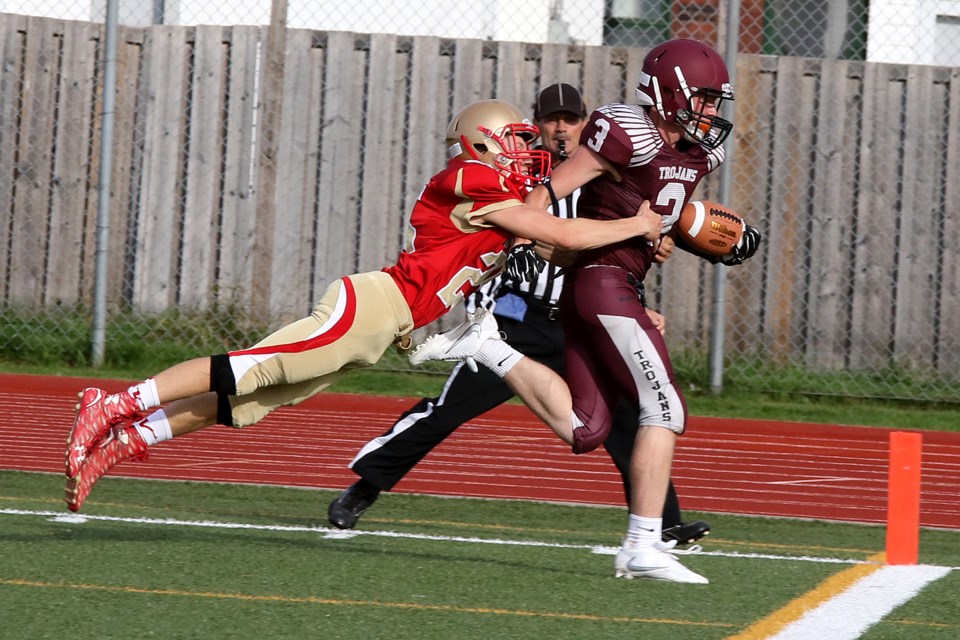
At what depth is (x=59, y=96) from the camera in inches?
484

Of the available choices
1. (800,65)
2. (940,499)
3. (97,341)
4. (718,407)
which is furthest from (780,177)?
(97,341)

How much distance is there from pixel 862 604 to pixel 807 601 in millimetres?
175

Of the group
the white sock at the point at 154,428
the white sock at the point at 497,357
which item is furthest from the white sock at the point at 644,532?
the white sock at the point at 154,428

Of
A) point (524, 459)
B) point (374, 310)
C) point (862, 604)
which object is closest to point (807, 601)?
point (862, 604)

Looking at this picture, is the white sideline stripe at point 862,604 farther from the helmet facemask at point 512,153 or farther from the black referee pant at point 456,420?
the helmet facemask at point 512,153

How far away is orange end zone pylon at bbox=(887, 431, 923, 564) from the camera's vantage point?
18.4 ft

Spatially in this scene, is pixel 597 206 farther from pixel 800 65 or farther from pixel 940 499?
pixel 800 65

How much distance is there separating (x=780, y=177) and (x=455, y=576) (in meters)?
7.07

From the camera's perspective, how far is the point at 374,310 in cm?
546

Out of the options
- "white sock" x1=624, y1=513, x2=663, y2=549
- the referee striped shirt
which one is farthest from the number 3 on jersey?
the referee striped shirt

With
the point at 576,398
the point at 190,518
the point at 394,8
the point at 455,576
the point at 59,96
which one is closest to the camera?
the point at 455,576

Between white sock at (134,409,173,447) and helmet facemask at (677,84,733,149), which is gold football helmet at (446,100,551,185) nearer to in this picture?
helmet facemask at (677,84,733,149)

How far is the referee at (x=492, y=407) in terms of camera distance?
252 inches

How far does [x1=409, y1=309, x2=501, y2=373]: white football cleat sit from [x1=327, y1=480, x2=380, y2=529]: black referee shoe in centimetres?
84
